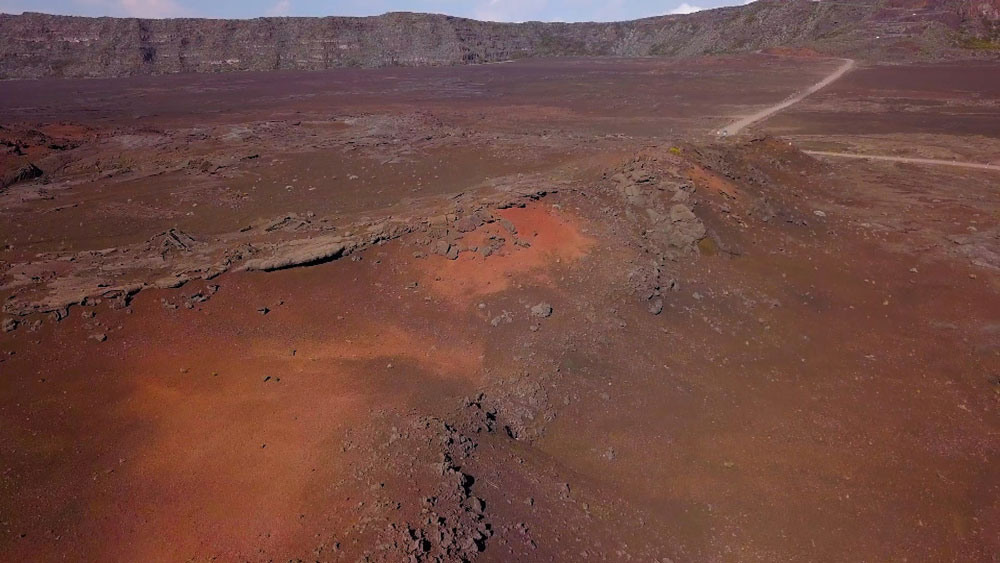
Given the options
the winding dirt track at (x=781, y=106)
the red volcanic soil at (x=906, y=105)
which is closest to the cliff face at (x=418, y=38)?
the winding dirt track at (x=781, y=106)

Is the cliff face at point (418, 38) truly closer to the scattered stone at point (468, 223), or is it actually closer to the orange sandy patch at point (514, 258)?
the orange sandy patch at point (514, 258)

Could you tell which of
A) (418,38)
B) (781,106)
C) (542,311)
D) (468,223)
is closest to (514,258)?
(468,223)

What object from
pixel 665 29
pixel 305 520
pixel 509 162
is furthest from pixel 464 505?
pixel 665 29

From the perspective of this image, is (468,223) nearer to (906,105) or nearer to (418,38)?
(906,105)

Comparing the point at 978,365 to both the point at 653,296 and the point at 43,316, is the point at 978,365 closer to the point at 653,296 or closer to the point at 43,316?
the point at 653,296

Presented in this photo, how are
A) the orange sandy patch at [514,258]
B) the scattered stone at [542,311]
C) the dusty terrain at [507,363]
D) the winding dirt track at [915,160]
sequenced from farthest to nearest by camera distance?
the winding dirt track at [915,160]
the orange sandy patch at [514,258]
the scattered stone at [542,311]
the dusty terrain at [507,363]

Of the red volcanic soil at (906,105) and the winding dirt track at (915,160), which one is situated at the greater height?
the red volcanic soil at (906,105)

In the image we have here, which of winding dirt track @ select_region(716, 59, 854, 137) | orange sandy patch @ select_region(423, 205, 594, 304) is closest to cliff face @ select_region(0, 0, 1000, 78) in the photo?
winding dirt track @ select_region(716, 59, 854, 137)
